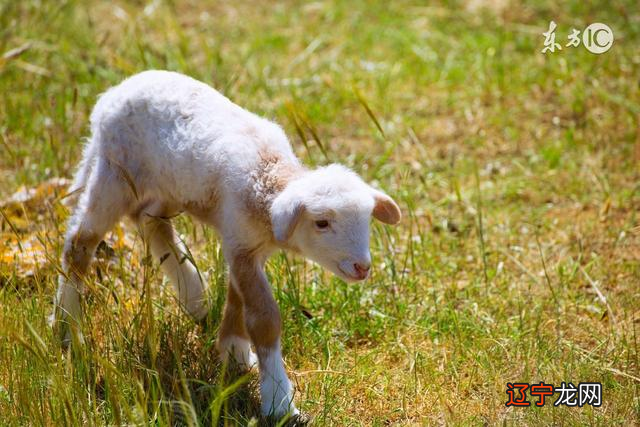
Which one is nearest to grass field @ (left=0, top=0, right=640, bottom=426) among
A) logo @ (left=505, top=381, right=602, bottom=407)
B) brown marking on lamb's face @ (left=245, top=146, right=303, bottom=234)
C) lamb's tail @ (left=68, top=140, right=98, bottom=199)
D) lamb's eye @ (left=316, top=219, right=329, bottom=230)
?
logo @ (left=505, top=381, right=602, bottom=407)

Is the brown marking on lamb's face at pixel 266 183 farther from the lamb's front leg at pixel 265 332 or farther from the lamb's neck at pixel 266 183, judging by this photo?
the lamb's front leg at pixel 265 332

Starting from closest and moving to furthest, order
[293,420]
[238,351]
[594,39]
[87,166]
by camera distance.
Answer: [293,420]
[238,351]
[87,166]
[594,39]

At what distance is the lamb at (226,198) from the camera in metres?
3.61

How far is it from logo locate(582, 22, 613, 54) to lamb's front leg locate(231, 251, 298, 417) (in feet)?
14.6

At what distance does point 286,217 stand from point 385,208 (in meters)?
0.53

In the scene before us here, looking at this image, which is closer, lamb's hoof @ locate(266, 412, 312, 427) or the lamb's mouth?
the lamb's mouth

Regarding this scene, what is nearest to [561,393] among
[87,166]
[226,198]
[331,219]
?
[331,219]

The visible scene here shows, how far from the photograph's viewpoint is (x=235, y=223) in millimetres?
3875

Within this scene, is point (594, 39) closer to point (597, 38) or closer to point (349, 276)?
point (597, 38)

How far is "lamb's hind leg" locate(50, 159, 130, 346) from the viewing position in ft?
13.9

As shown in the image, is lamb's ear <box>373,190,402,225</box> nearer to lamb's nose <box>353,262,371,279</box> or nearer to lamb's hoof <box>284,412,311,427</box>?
lamb's nose <box>353,262,371,279</box>

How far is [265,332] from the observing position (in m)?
3.81

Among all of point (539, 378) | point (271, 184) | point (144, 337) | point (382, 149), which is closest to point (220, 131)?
point (271, 184)

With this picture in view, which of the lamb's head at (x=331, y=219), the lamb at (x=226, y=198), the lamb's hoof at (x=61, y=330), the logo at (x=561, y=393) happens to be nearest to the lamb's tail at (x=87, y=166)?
the lamb at (x=226, y=198)
